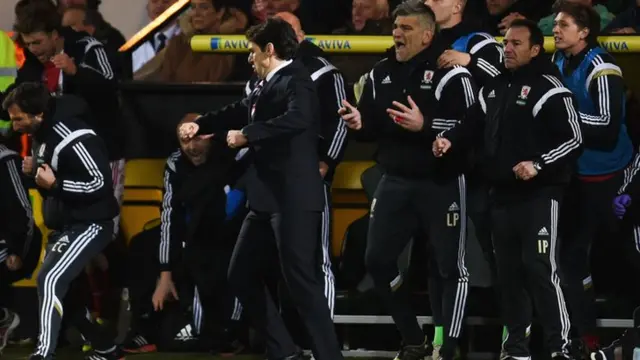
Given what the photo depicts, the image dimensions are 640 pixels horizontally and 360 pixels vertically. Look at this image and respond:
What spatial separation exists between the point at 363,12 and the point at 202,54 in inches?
42.4

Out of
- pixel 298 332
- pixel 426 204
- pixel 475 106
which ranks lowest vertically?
pixel 298 332

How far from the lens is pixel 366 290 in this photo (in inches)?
361

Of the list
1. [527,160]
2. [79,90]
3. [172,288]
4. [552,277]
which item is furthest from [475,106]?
[79,90]

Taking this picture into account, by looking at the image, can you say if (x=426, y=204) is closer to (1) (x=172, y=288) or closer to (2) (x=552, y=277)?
(2) (x=552, y=277)

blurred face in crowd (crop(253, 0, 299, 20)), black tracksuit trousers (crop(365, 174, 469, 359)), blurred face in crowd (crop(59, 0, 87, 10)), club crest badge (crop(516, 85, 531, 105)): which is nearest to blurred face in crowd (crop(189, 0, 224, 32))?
blurred face in crowd (crop(253, 0, 299, 20))

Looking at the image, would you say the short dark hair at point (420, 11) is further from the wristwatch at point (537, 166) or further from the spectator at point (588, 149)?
the wristwatch at point (537, 166)

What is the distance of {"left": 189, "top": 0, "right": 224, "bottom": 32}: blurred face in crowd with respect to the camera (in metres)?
9.88

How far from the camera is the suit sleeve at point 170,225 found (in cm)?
939

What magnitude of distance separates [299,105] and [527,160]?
128cm

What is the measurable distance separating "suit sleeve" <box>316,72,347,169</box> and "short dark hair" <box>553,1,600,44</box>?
134 centimetres

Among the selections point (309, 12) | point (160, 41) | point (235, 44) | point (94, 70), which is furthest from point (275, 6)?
point (94, 70)

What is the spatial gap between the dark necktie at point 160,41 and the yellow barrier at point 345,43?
355 mm

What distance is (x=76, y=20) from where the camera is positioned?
10.8m

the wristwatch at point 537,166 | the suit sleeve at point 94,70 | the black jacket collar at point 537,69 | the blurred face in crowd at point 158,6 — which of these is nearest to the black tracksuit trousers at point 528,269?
the wristwatch at point 537,166
